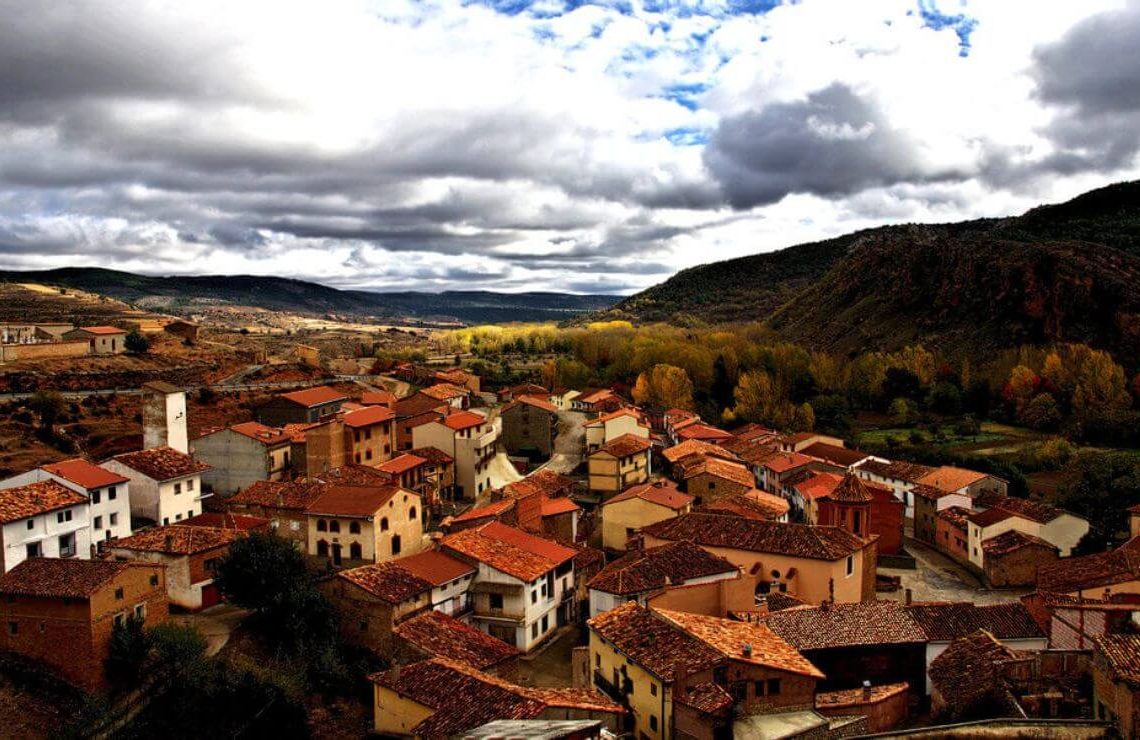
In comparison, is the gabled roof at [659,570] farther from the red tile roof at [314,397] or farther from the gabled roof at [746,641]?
the red tile roof at [314,397]

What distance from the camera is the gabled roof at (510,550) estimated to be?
93.7ft

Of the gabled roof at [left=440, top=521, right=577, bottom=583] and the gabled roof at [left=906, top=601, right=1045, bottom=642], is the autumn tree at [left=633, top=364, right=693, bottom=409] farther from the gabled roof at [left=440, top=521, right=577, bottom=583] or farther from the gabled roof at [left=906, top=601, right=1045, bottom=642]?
the gabled roof at [left=906, top=601, right=1045, bottom=642]

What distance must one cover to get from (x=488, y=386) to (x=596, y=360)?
17067 millimetres

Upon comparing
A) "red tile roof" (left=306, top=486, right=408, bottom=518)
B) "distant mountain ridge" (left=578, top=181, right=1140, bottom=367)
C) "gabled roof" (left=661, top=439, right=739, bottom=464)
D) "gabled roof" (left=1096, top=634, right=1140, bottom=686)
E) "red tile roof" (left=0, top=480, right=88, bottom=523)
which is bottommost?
"gabled roof" (left=661, top=439, right=739, bottom=464)

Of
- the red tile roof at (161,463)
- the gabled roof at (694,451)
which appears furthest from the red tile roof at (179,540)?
the gabled roof at (694,451)

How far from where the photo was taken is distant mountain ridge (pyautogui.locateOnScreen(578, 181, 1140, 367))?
91.2 m

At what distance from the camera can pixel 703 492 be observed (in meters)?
42.6

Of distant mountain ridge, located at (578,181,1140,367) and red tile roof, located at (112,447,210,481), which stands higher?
distant mountain ridge, located at (578,181,1140,367)

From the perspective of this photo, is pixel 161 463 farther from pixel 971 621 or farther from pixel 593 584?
pixel 971 621

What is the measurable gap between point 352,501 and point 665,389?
4679cm

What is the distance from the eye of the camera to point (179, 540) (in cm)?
2827

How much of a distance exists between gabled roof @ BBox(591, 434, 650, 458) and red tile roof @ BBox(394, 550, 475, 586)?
18876mm

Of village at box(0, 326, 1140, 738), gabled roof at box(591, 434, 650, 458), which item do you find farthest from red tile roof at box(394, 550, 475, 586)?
gabled roof at box(591, 434, 650, 458)

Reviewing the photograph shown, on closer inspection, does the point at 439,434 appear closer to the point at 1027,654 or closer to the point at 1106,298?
the point at 1027,654
